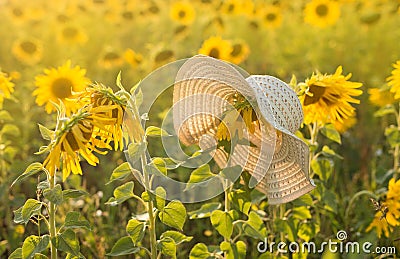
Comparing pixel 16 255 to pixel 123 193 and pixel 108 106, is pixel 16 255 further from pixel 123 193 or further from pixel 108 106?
pixel 108 106

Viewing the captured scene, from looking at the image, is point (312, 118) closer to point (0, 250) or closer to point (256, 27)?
point (0, 250)

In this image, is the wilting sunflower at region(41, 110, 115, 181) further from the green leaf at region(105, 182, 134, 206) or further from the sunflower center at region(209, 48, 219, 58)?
the sunflower center at region(209, 48, 219, 58)

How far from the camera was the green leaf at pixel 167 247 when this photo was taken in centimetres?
163

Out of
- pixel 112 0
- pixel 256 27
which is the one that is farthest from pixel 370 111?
pixel 112 0

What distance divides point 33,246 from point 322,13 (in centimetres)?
374

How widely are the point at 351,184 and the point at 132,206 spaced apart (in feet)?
3.24

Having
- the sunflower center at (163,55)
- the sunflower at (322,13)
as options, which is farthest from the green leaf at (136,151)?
the sunflower at (322,13)

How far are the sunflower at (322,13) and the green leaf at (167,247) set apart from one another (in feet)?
11.4

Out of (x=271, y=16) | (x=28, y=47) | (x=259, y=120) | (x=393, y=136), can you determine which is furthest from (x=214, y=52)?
(x=259, y=120)

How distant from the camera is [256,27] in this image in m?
5.00

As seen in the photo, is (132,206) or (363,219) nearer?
(363,219)

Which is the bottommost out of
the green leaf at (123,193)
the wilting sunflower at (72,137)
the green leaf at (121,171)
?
the green leaf at (123,193)

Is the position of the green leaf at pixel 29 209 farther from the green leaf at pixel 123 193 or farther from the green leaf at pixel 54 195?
the green leaf at pixel 123 193

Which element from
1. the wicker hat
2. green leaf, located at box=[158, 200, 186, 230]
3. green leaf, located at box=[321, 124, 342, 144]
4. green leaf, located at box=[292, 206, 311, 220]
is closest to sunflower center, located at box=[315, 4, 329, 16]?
green leaf, located at box=[321, 124, 342, 144]
